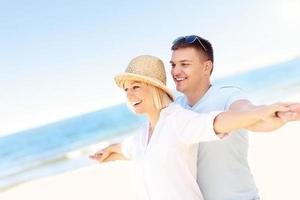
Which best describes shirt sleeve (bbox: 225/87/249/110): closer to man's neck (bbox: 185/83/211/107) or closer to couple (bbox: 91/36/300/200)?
couple (bbox: 91/36/300/200)

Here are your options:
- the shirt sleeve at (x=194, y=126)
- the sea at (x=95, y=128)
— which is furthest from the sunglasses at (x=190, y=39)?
the sea at (x=95, y=128)

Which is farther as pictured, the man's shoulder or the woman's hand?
the woman's hand

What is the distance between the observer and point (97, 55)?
4234 centimetres

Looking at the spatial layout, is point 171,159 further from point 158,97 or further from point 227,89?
point 227,89

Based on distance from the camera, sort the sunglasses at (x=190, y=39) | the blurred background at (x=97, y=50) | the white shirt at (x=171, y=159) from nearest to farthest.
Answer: the white shirt at (x=171, y=159), the sunglasses at (x=190, y=39), the blurred background at (x=97, y=50)

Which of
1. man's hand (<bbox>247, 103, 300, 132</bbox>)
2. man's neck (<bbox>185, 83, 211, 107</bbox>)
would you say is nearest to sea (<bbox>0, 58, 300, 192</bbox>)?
man's neck (<bbox>185, 83, 211, 107</bbox>)

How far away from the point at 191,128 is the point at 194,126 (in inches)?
0.8

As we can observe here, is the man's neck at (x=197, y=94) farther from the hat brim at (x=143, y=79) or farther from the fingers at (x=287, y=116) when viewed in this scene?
the fingers at (x=287, y=116)

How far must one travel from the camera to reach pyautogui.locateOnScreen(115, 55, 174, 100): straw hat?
253cm

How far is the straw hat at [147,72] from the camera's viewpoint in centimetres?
253

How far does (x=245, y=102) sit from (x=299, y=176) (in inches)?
143

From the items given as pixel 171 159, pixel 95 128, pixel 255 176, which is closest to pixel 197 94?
pixel 171 159

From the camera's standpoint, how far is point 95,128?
32.0 meters

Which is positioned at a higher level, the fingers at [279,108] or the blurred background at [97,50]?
the blurred background at [97,50]
